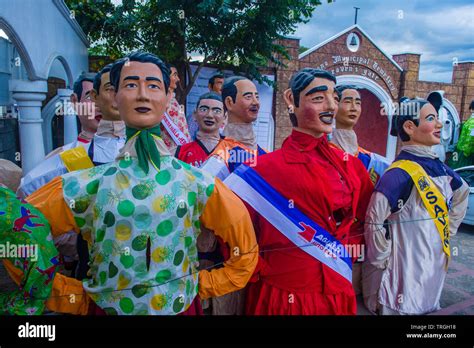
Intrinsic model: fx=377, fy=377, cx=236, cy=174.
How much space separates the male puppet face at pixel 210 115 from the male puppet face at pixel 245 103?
0.23 m

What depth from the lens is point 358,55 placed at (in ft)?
26.8

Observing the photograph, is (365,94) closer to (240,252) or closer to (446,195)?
(446,195)

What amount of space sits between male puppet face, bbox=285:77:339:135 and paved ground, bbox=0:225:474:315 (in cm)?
157

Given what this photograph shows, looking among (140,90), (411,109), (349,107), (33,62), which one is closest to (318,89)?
(140,90)

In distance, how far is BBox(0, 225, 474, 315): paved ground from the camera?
115 inches

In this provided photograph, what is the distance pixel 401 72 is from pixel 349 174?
780 centimetres

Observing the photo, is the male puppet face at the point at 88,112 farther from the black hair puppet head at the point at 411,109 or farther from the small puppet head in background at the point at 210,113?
the black hair puppet head at the point at 411,109


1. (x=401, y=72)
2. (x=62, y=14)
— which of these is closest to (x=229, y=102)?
(x=62, y=14)

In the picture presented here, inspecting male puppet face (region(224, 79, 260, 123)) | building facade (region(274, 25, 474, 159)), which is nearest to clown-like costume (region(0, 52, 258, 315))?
male puppet face (region(224, 79, 260, 123))

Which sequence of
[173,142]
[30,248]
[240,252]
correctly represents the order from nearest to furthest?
[30,248], [240,252], [173,142]

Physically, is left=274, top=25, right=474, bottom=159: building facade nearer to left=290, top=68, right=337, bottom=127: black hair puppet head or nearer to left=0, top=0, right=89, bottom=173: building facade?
left=0, top=0, right=89, bottom=173: building facade

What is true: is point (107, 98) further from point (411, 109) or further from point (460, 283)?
point (460, 283)

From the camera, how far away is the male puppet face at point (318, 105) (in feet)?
6.46

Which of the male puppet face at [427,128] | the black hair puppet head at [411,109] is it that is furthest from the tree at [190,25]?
the male puppet face at [427,128]
